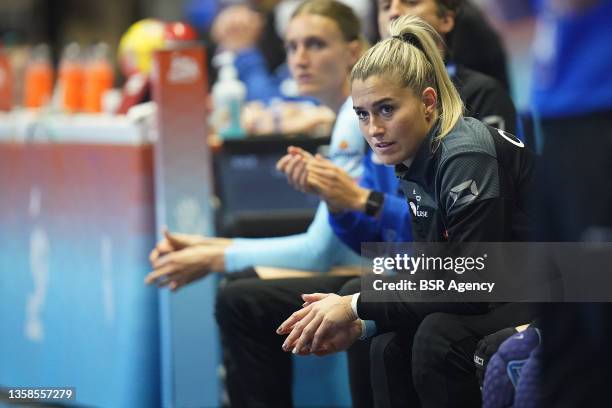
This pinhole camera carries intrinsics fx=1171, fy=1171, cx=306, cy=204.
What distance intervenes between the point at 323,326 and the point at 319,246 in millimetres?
798

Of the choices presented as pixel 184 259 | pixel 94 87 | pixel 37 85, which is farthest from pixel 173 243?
pixel 37 85

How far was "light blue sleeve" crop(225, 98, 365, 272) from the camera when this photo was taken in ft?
10.2

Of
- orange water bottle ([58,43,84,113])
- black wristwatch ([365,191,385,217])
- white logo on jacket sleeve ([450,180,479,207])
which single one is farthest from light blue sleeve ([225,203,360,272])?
orange water bottle ([58,43,84,113])

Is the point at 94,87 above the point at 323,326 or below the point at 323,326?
above

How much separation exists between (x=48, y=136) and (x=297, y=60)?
1.15m

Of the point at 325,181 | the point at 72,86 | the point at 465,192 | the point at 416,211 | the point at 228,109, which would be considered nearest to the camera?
→ the point at 465,192

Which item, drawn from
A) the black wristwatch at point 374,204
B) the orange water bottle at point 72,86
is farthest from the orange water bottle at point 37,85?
the black wristwatch at point 374,204

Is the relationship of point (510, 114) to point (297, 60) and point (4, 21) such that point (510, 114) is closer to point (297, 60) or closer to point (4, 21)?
point (297, 60)

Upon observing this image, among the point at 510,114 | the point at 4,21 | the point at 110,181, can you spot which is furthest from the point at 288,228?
the point at 4,21

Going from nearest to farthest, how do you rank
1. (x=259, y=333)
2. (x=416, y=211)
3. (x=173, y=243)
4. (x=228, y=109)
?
(x=416, y=211), (x=259, y=333), (x=173, y=243), (x=228, y=109)

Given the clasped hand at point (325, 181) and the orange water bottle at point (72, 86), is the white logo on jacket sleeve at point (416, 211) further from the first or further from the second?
the orange water bottle at point (72, 86)

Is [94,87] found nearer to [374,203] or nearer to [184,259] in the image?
[184,259]

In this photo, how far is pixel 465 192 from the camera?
2293 mm

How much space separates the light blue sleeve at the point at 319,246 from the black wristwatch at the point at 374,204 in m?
0.19
